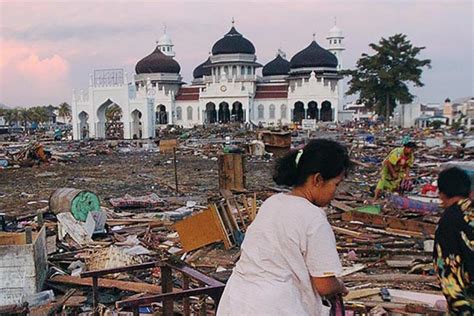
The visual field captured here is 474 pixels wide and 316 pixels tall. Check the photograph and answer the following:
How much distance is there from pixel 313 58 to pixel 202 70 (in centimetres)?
1709

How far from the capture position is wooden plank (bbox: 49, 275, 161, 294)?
580cm

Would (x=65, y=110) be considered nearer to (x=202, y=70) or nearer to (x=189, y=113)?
(x=202, y=70)

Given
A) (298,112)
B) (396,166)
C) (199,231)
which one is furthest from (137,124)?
(199,231)

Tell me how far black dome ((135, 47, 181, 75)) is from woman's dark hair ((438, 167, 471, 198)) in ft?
219

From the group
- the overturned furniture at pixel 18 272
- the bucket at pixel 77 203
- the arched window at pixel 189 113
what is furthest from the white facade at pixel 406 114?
the overturned furniture at pixel 18 272

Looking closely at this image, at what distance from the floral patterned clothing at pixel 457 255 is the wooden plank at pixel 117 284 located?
11.3 ft

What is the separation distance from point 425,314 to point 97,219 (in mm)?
5858

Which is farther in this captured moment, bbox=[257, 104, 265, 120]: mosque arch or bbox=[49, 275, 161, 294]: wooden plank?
bbox=[257, 104, 265, 120]: mosque arch

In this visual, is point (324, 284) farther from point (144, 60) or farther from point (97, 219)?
point (144, 60)

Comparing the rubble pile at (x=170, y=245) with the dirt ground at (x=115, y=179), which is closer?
the rubble pile at (x=170, y=245)

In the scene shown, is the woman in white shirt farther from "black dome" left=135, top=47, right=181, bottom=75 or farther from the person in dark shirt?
"black dome" left=135, top=47, right=181, bottom=75

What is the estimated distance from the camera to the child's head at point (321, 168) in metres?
2.29

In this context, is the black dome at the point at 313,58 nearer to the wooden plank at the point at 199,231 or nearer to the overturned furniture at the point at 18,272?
the wooden plank at the point at 199,231

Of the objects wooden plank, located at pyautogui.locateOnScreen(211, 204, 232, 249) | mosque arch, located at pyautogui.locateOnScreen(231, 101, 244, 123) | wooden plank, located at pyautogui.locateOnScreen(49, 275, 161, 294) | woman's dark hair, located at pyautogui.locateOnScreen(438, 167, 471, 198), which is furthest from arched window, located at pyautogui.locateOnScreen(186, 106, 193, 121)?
woman's dark hair, located at pyautogui.locateOnScreen(438, 167, 471, 198)
